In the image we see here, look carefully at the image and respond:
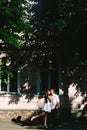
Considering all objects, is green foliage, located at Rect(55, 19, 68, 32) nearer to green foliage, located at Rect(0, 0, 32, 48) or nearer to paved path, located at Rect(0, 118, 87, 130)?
green foliage, located at Rect(0, 0, 32, 48)

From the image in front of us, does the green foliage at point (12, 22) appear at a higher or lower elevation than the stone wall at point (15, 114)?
higher

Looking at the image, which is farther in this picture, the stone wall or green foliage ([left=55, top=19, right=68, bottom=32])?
the stone wall

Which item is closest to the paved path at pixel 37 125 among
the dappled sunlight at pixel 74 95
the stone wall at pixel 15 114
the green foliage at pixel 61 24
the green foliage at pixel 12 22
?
the stone wall at pixel 15 114

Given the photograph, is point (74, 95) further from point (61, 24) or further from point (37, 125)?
point (61, 24)

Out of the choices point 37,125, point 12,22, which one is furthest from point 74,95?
point 12,22

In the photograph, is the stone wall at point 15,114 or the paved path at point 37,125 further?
the stone wall at point 15,114

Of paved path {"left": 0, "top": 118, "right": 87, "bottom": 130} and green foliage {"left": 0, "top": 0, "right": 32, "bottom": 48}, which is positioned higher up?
green foliage {"left": 0, "top": 0, "right": 32, "bottom": 48}

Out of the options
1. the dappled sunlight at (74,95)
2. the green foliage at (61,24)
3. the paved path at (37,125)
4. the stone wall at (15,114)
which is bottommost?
the paved path at (37,125)

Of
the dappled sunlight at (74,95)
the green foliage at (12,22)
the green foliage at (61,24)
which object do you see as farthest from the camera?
the dappled sunlight at (74,95)

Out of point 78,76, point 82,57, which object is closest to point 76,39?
point 82,57

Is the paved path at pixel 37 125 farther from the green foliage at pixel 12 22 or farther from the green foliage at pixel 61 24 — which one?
the green foliage at pixel 61 24

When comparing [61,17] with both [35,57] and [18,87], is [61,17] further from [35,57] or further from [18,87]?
[18,87]

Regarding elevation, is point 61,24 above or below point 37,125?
above

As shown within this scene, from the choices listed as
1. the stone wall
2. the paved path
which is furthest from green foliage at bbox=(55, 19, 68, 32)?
the stone wall
